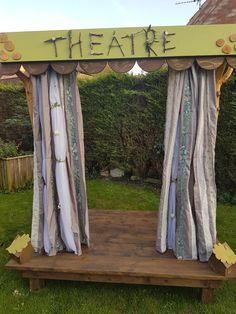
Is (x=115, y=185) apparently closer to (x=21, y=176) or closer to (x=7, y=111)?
(x=21, y=176)

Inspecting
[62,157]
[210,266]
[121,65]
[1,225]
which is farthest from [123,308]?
[1,225]

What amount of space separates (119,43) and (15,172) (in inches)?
208

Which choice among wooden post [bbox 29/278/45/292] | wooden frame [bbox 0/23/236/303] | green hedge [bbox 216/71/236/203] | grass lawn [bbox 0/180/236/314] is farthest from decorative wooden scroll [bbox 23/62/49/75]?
green hedge [bbox 216/71/236/203]

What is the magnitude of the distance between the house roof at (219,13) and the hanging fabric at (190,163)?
6.31 meters

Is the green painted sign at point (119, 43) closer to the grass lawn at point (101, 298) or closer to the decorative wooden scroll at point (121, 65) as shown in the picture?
the decorative wooden scroll at point (121, 65)

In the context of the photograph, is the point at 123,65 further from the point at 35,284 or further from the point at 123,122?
the point at 123,122

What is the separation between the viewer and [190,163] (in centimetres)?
316

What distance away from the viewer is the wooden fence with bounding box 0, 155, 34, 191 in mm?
6980

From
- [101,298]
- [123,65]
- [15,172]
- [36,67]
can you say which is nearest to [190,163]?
[123,65]

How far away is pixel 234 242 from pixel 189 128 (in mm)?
2370

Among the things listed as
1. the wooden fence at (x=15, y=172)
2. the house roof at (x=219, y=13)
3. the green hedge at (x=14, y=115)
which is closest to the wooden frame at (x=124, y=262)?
the wooden fence at (x=15, y=172)

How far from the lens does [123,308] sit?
3.08 metres

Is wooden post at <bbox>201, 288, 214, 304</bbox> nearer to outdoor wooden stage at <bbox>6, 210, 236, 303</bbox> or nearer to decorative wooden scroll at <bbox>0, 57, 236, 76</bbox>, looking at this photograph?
outdoor wooden stage at <bbox>6, 210, 236, 303</bbox>

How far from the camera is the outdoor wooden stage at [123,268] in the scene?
299 centimetres
